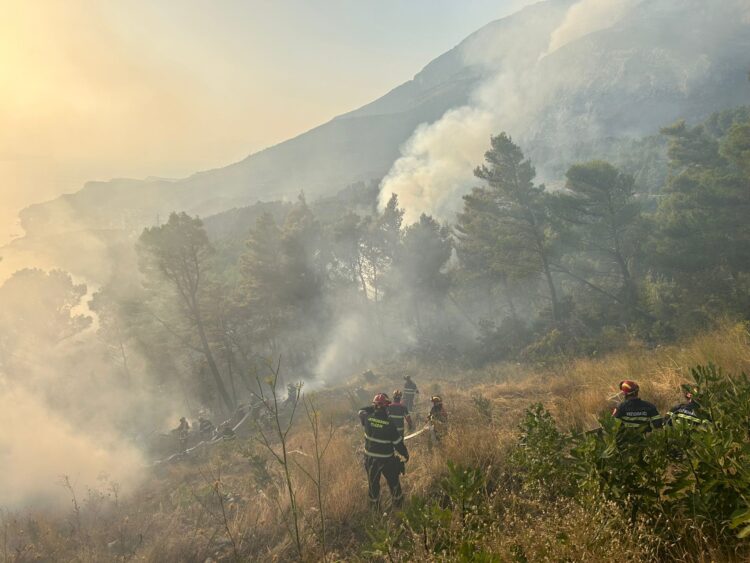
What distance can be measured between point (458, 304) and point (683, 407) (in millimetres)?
33986

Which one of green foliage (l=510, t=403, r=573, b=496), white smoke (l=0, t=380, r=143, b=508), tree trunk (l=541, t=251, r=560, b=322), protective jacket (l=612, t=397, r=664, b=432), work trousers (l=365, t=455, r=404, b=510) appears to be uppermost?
green foliage (l=510, t=403, r=573, b=496)

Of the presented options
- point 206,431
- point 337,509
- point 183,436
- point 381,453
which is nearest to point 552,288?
point 206,431

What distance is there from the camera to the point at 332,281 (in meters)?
36.4

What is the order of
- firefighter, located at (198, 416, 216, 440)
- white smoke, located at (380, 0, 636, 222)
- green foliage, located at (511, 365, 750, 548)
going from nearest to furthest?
green foliage, located at (511, 365, 750, 548) → firefighter, located at (198, 416, 216, 440) → white smoke, located at (380, 0, 636, 222)

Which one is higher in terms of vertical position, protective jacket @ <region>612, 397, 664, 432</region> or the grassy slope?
protective jacket @ <region>612, 397, 664, 432</region>

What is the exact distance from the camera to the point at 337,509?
18.5 feet

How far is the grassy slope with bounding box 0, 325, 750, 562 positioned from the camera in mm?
2898

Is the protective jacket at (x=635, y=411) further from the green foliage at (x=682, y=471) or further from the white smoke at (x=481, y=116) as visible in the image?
the white smoke at (x=481, y=116)

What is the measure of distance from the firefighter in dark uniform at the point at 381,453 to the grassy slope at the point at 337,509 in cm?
26

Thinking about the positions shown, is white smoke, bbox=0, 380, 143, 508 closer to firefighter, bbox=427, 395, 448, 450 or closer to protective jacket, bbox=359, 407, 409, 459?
protective jacket, bbox=359, 407, 409, 459

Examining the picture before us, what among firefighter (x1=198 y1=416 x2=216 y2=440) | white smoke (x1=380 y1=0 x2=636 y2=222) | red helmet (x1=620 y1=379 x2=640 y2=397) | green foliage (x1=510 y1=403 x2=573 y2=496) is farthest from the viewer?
white smoke (x1=380 y1=0 x2=636 y2=222)

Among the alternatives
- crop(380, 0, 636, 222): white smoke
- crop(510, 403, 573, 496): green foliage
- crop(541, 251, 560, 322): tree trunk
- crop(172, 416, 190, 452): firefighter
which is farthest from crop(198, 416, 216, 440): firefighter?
crop(380, 0, 636, 222): white smoke

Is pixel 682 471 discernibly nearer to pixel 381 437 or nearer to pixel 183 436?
pixel 381 437

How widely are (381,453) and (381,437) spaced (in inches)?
8.8
